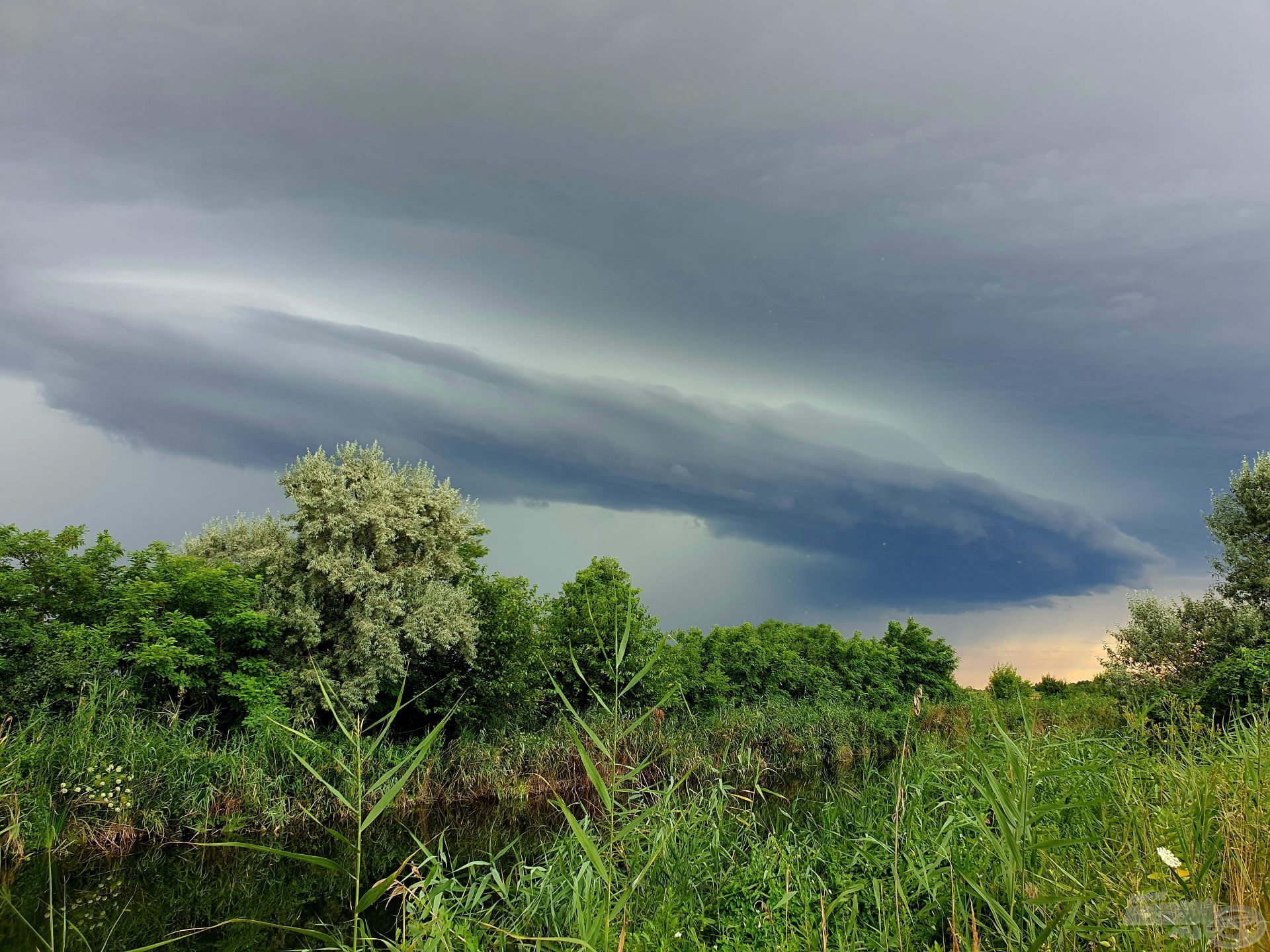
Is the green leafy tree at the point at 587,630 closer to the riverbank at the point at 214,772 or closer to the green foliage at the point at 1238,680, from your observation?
the riverbank at the point at 214,772

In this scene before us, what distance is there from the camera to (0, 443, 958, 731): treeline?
43.3 ft

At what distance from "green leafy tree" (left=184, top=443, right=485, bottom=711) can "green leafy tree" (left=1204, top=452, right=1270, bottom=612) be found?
69.8ft

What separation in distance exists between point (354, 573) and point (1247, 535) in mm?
24475

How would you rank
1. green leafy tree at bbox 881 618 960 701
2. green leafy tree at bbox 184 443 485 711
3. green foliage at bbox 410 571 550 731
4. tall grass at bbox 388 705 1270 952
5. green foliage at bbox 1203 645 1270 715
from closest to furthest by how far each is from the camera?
tall grass at bbox 388 705 1270 952
green foliage at bbox 1203 645 1270 715
green leafy tree at bbox 184 443 485 711
green foliage at bbox 410 571 550 731
green leafy tree at bbox 881 618 960 701

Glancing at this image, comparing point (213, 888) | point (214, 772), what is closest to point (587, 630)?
point (214, 772)

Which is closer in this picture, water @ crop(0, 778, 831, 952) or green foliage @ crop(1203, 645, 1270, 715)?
water @ crop(0, 778, 831, 952)

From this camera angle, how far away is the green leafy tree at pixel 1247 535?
20.8 m

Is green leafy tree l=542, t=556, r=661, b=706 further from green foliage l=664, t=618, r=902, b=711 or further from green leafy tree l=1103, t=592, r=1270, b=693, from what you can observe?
green leafy tree l=1103, t=592, r=1270, b=693

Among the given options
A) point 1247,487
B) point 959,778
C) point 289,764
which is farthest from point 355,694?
point 1247,487

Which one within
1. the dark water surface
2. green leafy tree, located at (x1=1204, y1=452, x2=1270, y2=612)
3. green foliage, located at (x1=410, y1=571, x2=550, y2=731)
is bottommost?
the dark water surface

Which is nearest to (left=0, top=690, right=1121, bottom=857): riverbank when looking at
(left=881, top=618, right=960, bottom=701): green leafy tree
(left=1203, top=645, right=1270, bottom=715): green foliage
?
(left=1203, top=645, right=1270, bottom=715): green foliage

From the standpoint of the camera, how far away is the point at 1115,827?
4.39 meters

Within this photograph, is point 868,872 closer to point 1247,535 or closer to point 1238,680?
point 1238,680

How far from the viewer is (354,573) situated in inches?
639
